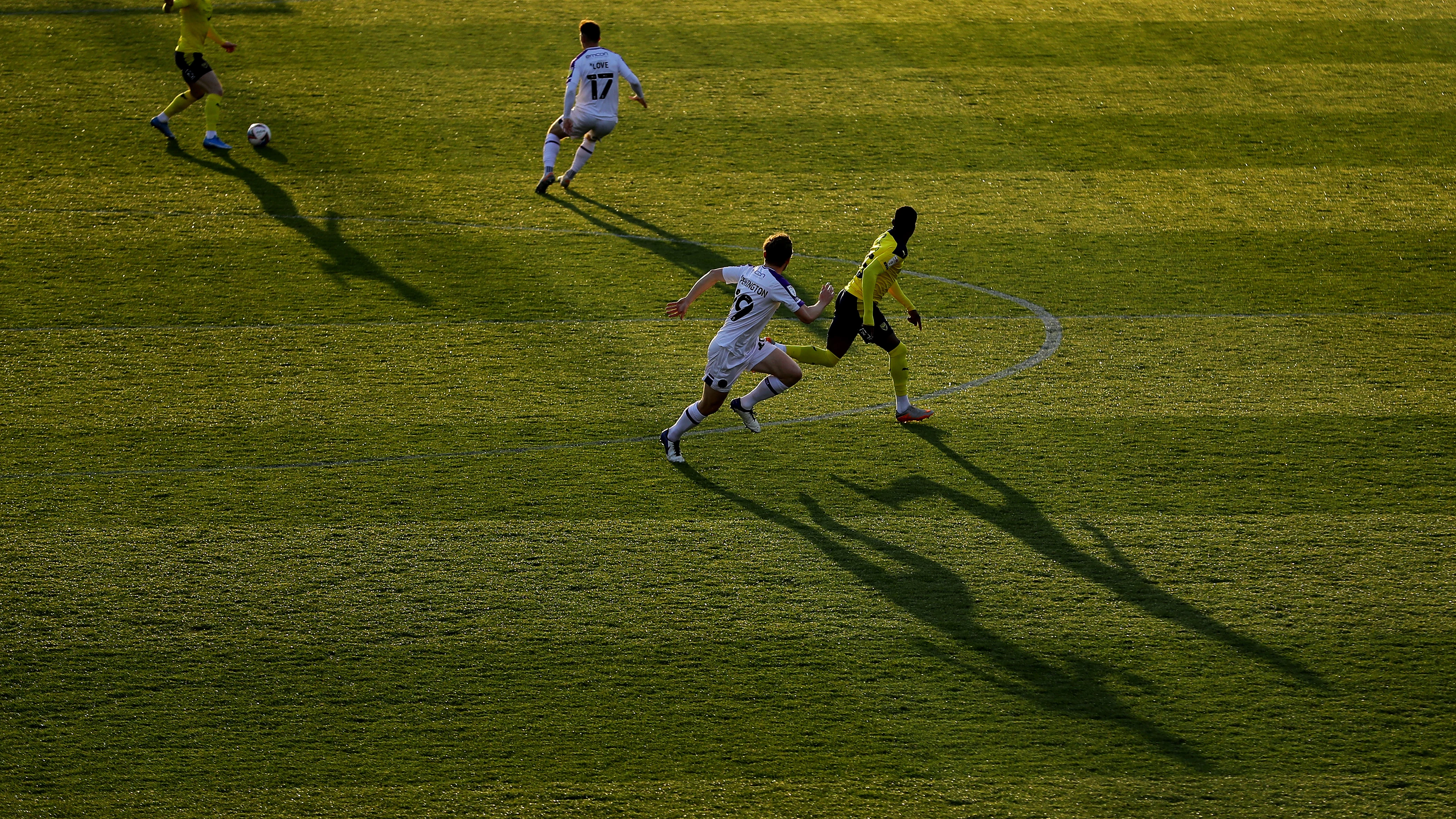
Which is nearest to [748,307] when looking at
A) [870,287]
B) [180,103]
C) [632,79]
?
[870,287]

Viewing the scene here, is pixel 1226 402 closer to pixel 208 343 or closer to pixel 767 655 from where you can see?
pixel 767 655

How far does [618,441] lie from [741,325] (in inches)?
52.0

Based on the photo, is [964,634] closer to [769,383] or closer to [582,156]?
[769,383]

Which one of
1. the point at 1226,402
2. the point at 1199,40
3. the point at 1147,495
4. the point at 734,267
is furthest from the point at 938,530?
the point at 1199,40

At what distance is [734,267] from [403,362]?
11.2ft

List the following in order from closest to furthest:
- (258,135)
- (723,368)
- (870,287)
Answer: (723,368), (870,287), (258,135)

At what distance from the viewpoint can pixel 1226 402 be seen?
9688mm

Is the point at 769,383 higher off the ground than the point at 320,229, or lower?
higher

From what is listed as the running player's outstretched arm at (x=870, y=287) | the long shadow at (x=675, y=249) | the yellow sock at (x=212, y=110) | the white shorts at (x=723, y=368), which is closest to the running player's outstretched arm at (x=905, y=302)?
the running player's outstretched arm at (x=870, y=287)

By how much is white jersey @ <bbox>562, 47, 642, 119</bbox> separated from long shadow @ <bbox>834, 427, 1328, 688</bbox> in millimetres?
6252

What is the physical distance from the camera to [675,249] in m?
12.7

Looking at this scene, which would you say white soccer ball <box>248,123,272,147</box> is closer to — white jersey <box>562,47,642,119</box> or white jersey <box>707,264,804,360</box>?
white jersey <box>562,47,642,119</box>

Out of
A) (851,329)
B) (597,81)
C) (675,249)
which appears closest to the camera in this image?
(851,329)

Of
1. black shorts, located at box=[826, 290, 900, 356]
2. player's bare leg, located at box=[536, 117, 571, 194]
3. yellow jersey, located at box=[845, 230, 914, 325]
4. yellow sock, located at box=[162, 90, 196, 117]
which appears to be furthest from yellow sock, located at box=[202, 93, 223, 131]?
yellow jersey, located at box=[845, 230, 914, 325]
